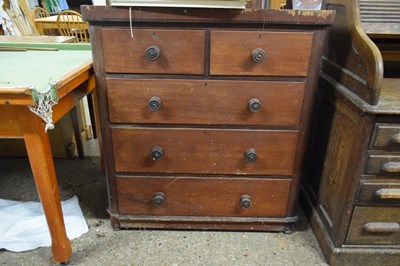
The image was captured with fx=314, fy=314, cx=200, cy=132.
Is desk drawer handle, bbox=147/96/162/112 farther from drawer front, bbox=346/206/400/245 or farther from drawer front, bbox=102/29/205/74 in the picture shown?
drawer front, bbox=346/206/400/245

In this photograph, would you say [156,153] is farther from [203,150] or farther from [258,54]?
[258,54]

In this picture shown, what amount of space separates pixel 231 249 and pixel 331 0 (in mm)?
1108

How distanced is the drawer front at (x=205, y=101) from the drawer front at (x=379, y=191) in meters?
0.33

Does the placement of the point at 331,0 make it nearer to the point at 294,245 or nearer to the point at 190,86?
the point at 190,86

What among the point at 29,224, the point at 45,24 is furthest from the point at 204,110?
the point at 45,24

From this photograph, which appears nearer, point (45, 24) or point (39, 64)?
point (39, 64)

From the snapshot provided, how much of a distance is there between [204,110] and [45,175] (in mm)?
595

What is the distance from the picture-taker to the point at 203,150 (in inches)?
49.6

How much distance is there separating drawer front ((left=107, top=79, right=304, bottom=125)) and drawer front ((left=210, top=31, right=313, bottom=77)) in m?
0.05

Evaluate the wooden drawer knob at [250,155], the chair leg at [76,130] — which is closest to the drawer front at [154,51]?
the wooden drawer knob at [250,155]

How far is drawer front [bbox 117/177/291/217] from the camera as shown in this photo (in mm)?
1321

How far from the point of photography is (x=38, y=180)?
1054 millimetres

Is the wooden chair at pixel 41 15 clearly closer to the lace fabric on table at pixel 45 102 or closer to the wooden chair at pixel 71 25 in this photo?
the wooden chair at pixel 71 25

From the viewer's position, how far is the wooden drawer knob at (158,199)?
1324 millimetres
